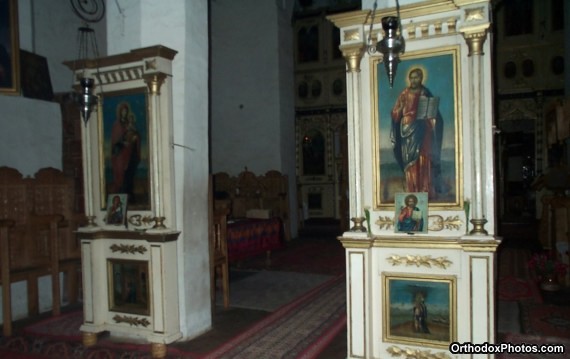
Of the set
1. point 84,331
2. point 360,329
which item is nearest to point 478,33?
point 360,329

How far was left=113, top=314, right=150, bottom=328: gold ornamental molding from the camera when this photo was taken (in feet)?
13.5

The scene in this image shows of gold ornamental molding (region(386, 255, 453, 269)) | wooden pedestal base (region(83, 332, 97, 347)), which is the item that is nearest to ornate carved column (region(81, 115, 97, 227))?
wooden pedestal base (region(83, 332, 97, 347))

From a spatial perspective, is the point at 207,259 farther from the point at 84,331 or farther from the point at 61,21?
the point at 61,21

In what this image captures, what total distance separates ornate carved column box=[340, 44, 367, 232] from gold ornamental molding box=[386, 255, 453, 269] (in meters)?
0.34

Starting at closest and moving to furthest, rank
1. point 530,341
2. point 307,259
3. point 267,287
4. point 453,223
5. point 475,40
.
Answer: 1. point 475,40
2. point 453,223
3. point 530,341
4. point 267,287
5. point 307,259

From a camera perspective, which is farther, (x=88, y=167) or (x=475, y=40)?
(x=88, y=167)

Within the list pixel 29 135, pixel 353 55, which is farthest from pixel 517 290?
pixel 29 135

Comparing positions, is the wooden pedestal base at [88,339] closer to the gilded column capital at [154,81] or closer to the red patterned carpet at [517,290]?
the gilded column capital at [154,81]

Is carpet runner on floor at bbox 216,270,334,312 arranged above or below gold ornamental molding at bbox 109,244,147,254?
below

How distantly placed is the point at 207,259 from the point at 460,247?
2574 millimetres

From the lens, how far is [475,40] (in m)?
2.96

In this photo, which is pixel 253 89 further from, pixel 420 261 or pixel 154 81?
pixel 420 261

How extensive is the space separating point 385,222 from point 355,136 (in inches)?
26.4

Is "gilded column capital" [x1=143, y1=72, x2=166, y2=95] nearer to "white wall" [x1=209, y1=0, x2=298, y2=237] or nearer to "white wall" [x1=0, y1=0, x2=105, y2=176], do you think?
"white wall" [x1=0, y1=0, x2=105, y2=176]
